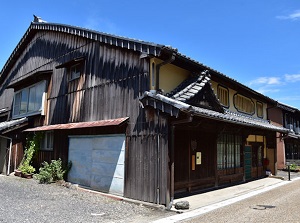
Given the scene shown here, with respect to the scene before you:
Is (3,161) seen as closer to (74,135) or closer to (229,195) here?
(74,135)

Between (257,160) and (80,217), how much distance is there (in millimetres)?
12934

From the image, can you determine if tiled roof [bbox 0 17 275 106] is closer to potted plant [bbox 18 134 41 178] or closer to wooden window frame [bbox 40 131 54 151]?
wooden window frame [bbox 40 131 54 151]

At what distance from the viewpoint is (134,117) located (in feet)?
31.2

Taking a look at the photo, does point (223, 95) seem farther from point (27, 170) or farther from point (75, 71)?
point (27, 170)

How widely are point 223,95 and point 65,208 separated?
31.5 feet

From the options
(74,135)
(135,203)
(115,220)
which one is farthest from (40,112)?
(115,220)

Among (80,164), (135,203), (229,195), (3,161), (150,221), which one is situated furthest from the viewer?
(3,161)

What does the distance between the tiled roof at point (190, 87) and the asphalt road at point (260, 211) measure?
382cm

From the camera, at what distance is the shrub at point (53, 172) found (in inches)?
477

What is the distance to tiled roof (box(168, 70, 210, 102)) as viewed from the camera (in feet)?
31.4

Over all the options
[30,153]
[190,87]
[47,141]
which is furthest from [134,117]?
[30,153]

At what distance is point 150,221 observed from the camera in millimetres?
6781

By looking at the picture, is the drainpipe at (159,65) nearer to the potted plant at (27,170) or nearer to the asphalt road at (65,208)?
the asphalt road at (65,208)

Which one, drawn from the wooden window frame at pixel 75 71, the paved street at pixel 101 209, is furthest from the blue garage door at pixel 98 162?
the wooden window frame at pixel 75 71
